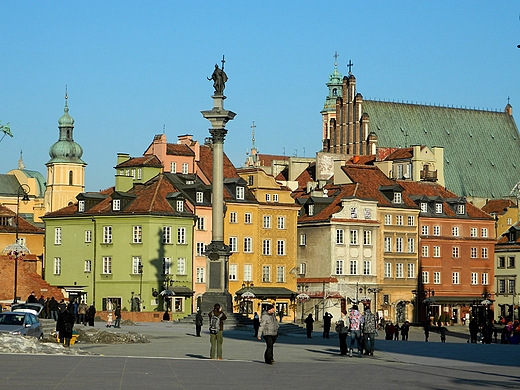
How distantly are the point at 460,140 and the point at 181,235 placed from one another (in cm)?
5689

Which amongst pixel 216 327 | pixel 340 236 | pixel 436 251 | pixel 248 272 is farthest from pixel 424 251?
pixel 216 327

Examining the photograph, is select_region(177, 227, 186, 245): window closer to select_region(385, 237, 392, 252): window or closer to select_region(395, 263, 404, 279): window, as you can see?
select_region(385, 237, 392, 252): window

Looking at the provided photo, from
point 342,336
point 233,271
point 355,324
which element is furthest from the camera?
point 233,271

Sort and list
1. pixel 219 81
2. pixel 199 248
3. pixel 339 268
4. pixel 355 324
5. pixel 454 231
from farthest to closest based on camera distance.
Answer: pixel 454 231 < pixel 339 268 < pixel 199 248 < pixel 219 81 < pixel 355 324

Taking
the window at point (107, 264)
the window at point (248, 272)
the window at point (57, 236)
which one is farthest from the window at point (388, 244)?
the window at point (57, 236)

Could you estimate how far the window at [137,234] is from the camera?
103 meters

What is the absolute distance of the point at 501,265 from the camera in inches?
5049

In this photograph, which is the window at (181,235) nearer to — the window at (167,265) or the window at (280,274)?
the window at (167,265)

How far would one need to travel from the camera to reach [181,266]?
104 metres

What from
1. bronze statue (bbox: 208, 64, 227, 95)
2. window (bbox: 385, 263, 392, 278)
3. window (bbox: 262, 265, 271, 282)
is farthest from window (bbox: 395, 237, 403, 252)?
bronze statue (bbox: 208, 64, 227, 95)

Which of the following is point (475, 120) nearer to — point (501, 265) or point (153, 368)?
point (501, 265)

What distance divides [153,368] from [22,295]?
198ft

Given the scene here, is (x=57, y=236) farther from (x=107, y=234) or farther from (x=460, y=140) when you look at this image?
(x=460, y=140)

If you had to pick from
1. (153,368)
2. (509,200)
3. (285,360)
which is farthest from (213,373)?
(509,200)
